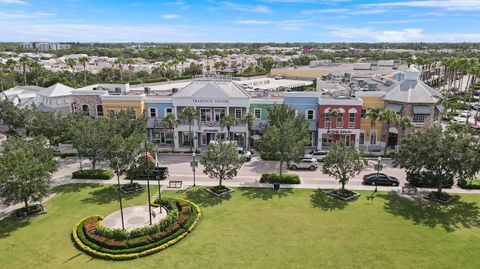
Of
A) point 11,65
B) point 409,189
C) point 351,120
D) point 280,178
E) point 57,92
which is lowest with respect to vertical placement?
point 409,189

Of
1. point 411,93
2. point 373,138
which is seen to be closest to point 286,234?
point 373,138

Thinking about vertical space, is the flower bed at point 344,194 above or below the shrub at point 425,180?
below

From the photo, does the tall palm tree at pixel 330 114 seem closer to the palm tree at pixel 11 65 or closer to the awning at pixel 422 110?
the awning at pixel 422 110

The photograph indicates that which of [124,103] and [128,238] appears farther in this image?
[124,103]

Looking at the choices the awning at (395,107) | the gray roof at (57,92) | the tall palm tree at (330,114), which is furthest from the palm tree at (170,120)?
the awning at (395,107)

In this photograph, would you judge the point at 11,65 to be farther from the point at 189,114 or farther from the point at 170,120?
the point at 189,114

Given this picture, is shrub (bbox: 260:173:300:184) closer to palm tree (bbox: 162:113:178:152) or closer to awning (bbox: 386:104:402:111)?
palm tree (bbox: 162:113:178:152)

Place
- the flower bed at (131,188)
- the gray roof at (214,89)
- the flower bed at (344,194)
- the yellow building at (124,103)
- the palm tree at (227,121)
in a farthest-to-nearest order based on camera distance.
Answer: the yellow building at (124,103), the gray roof at (214,89), the palm tree at (227,121), the flower bed at (131,188), the flower bed at (344,194)

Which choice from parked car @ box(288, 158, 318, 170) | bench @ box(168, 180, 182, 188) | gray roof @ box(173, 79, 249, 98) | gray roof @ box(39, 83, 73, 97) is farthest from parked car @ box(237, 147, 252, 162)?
gray roof @ box(39, 83, 73, 97)
